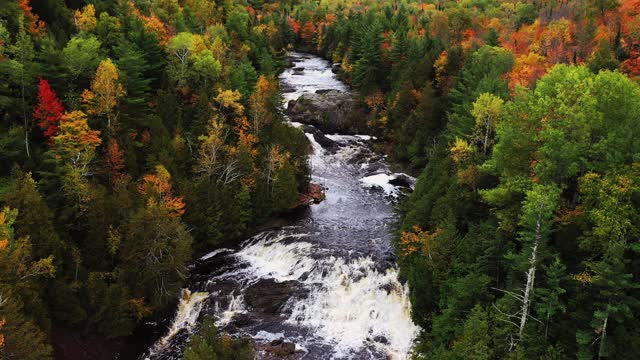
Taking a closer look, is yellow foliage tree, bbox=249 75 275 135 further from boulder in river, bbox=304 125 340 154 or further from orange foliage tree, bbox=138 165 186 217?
boulder in river, bbox=304 125 340 154

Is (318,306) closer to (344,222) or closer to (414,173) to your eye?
(344,222)

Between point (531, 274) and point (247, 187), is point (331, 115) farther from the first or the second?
point (531, 274)

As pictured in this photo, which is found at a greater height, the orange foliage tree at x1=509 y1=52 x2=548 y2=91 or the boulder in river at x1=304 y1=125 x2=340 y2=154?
the orange foliage tree at x1=509 y1=52 x2=548 y2=91

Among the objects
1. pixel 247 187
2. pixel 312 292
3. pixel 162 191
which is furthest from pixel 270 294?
pixel 247 187

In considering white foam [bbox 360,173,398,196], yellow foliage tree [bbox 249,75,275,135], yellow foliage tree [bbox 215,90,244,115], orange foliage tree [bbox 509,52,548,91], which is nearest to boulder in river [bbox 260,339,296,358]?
yellow foliage tree [bbox 249,75,275,135]

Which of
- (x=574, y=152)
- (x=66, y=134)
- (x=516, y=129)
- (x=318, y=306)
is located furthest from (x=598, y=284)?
(x=66, y=134)
